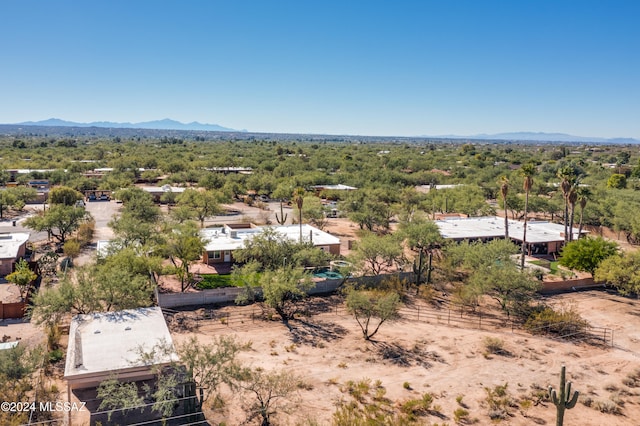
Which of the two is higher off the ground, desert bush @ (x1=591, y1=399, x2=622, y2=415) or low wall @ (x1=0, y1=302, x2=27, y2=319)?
low wall @ (x1=0, y1=302, x2=27, y2=319)

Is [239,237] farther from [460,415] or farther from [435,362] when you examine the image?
[460,415]

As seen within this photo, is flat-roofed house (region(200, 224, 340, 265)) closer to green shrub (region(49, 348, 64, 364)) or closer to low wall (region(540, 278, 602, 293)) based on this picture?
green shrub (region(49, 348, 64, 364))

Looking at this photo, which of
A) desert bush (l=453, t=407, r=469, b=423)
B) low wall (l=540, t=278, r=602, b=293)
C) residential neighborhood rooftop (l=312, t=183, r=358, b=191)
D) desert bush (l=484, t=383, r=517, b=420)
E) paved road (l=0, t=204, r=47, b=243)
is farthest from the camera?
Answer: residential neighborhood rooftop (l=312, t=183, r=358, b=191)

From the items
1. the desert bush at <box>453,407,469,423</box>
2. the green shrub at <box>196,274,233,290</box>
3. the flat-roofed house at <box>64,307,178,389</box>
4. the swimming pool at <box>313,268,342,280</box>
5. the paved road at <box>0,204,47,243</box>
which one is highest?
the flat-roofed house at <box>64,307,178,389</box>

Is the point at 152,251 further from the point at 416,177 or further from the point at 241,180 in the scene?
the point at 416,177

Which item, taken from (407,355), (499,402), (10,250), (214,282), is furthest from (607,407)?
(10,250)

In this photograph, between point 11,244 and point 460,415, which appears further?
point 11,244

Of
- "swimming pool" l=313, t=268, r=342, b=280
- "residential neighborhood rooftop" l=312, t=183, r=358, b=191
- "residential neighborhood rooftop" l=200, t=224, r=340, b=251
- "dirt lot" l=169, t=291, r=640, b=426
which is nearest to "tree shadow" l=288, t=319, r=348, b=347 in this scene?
"dirt lot" l=169, t=291, r=640, b=426
